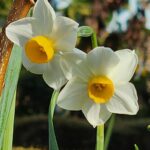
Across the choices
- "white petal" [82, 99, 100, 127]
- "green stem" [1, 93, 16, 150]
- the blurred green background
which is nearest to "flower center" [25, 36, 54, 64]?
"white petal" [82, 99, 100, 127]

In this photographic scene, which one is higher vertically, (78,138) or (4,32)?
(4,32)

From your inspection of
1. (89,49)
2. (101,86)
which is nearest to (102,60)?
(101,86)

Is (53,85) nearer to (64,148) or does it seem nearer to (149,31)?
(64,148)

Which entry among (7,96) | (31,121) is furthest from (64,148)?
(7,96)

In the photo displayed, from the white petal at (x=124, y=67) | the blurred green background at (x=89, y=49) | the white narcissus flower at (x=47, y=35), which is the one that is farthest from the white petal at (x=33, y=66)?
the blurred green background at (x=89, y=49)

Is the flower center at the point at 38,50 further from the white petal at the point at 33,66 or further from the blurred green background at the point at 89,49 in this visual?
the blurred green background at the point at 89,49

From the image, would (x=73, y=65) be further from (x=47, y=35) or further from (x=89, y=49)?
(x=89, y=49)

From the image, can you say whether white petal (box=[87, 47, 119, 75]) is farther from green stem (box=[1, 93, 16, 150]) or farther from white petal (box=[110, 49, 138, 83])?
green stem (box=[1, 93, 16, 150])
